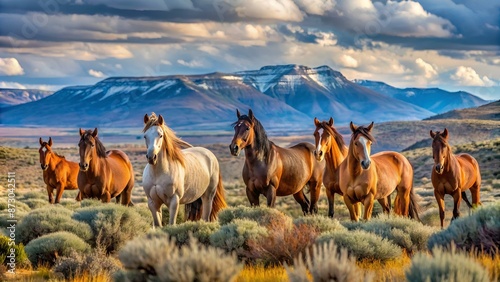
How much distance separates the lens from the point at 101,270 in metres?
10.5

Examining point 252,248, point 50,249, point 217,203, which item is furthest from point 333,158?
point 50,249

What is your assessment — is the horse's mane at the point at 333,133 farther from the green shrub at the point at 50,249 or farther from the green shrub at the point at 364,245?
the green shrub at the point at 50,249

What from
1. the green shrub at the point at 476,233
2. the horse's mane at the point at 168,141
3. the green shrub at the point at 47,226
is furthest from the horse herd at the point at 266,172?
the green shrub at the point at 476,233

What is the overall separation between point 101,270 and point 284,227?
2937 millimetres

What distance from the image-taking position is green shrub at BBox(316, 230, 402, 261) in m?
Result: 10.7

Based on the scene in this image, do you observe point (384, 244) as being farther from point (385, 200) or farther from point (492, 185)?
point (492, 185)

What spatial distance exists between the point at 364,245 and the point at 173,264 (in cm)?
431

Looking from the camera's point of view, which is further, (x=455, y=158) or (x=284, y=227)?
(x=455, y=158)

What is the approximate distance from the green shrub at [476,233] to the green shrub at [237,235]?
273cm

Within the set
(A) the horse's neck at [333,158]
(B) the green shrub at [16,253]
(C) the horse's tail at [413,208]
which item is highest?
(A) the horse's neck at [333,158]

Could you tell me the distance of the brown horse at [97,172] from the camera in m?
16.8

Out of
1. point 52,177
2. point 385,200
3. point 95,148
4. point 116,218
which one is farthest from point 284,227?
point 52,177

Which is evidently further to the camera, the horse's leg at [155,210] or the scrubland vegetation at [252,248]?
the horse's leg at [155,210]

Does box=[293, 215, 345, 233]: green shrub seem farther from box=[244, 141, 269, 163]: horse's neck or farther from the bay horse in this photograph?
box=[244, 141, 269, 163]: horse's neck
